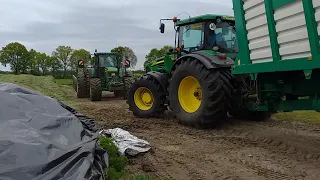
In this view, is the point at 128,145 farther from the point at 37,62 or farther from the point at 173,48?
the point at 37,62

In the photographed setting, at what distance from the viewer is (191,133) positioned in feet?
21.6

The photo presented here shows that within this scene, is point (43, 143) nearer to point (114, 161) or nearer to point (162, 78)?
point (114, 161)

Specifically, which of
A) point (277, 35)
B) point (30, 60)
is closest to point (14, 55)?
point (30, 60)

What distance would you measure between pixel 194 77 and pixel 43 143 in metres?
4.11

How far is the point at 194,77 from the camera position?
22.7 ft

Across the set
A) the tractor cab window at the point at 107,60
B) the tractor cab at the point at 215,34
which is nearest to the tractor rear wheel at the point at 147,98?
the tractor cab at the point at 215,34

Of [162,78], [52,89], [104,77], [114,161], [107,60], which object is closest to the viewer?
[114,161]

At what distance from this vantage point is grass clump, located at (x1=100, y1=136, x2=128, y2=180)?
3.80 m

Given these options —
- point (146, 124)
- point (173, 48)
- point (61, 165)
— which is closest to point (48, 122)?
point (61, 165)

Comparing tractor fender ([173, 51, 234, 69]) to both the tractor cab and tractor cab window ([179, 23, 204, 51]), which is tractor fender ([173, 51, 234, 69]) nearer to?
the tractor cab

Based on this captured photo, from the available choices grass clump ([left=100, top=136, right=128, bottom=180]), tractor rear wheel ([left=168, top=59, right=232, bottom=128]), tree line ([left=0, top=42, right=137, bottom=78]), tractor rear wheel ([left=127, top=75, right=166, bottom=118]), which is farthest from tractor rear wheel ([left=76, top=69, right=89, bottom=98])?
tree line ([left=0, top=42, right=137, bottom=78])

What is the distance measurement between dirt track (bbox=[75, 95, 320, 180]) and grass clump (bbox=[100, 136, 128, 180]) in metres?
0.19

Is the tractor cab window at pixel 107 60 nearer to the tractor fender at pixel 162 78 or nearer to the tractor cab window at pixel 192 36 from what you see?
the tractor fender at pixel 162 78

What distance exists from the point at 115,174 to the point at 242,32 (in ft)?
9.17
